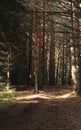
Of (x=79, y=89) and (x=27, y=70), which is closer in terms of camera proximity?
(x=79, y=89)

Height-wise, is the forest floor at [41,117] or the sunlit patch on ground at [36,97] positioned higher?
the forest floor at [41,117]

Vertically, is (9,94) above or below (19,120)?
above

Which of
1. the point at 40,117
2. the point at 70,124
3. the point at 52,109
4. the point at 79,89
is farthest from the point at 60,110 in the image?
the point at 79,89

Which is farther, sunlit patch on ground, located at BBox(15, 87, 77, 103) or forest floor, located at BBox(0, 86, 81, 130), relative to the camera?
sunlit patch on ground, located at BBox(15, 87, 77, 103)

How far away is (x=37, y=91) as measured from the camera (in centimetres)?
2364

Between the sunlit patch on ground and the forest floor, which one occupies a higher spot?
the forest floor

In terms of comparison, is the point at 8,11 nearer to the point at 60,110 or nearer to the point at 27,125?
the point at 27,125

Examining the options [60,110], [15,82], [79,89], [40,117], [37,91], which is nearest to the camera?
[40,117]

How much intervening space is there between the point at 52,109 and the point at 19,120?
9.79ft

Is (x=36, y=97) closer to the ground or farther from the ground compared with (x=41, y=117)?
closer to the ground

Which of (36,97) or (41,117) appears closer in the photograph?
(41,117)

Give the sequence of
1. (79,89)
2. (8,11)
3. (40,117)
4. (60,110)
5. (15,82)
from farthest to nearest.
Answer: (15,82), (79,89), (60,110), (40,117), (8,11)

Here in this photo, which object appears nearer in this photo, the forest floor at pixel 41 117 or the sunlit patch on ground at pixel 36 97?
the forest floor at pixel 41 117

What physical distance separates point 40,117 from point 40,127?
64.1 inches
